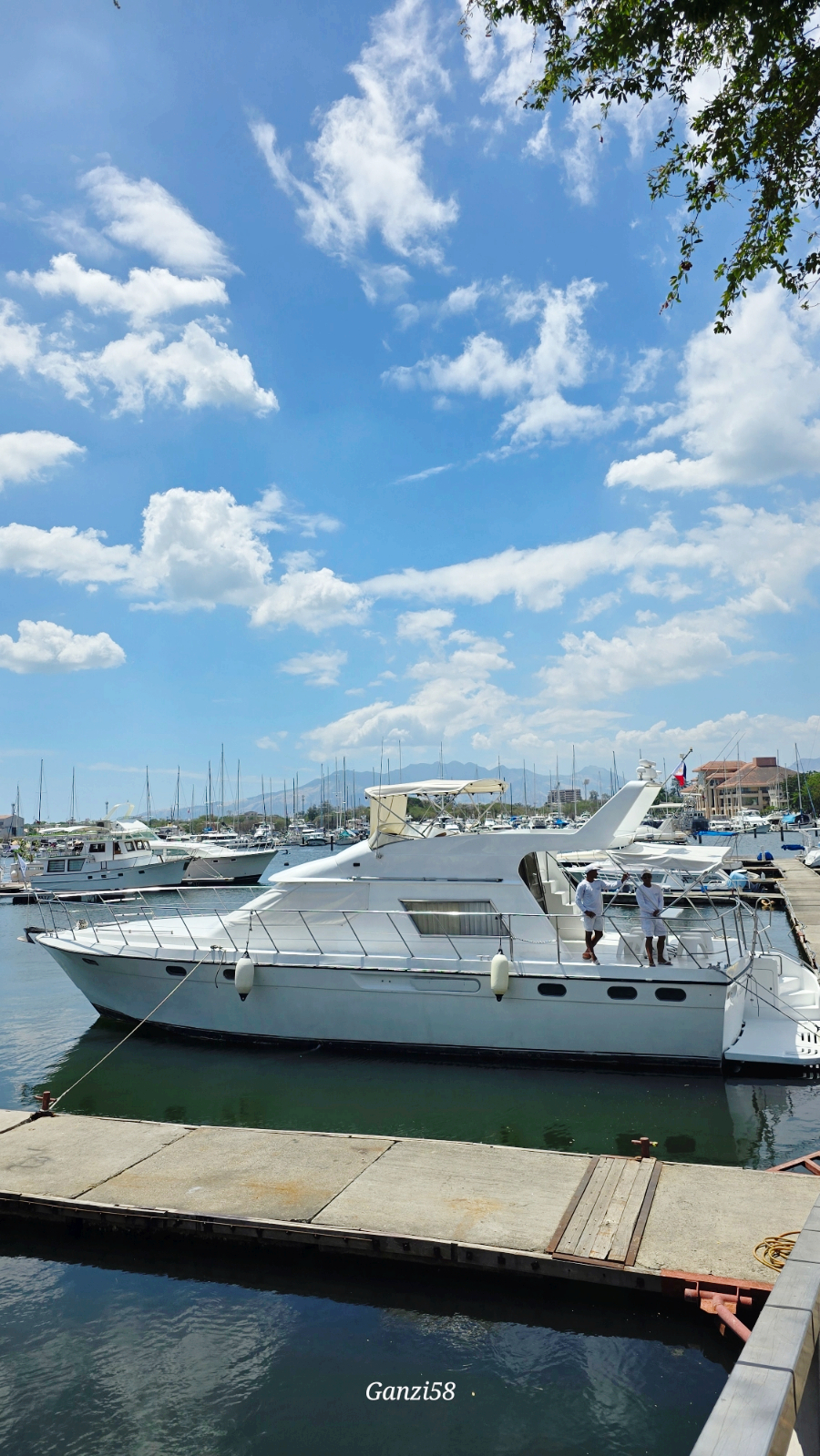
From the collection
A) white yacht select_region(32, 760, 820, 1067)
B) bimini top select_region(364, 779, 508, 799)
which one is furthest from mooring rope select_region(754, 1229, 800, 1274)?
bimini top select_region(364, 779, 508, 799)

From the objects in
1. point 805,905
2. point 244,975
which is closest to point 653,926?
point 244,975

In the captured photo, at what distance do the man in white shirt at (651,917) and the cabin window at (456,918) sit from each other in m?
2.10

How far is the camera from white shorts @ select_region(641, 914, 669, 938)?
1205cm

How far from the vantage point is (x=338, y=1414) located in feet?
17.9

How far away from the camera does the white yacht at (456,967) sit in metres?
11.9

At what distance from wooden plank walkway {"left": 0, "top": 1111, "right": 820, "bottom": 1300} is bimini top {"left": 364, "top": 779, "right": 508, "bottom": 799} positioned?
6272mm

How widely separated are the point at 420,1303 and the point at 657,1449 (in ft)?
6.57

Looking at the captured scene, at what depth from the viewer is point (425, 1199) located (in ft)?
24.2

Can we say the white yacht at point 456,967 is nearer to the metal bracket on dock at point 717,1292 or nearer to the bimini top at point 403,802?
the bimini top at point 403,802

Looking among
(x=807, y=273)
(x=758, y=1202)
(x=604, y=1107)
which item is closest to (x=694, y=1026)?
(x=604, y=1107)

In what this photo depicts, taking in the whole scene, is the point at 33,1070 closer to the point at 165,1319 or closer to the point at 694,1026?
the point at 165,1319

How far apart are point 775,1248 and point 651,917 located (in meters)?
5.97

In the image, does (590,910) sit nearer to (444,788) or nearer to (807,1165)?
(444,788)

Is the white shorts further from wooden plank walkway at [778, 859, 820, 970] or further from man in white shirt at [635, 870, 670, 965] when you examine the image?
wooden plank walkway at [778, 859, 820, 970]
